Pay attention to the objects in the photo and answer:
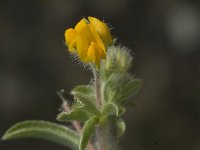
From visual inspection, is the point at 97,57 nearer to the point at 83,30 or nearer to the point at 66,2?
the point at 83,30

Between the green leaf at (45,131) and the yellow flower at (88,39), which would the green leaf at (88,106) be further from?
the green leaf at (45,131)

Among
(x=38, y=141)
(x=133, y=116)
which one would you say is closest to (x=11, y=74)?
(x=38, y=141)

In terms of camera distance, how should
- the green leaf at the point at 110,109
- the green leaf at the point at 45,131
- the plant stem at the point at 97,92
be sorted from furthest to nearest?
1. the green leaf at the point at 45,131
2. the plant stem at the point at 97,92
3. the green leaf at the point at 110,109

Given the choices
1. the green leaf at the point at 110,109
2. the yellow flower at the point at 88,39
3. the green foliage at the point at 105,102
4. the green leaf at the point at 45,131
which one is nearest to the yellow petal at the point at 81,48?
the yellow flower at the point at 88,39

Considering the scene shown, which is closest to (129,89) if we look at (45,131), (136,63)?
(45,131)

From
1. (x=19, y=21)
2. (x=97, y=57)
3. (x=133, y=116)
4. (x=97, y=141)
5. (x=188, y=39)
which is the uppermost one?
(x=19, y=21)

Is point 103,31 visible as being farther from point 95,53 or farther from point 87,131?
point 87,131
